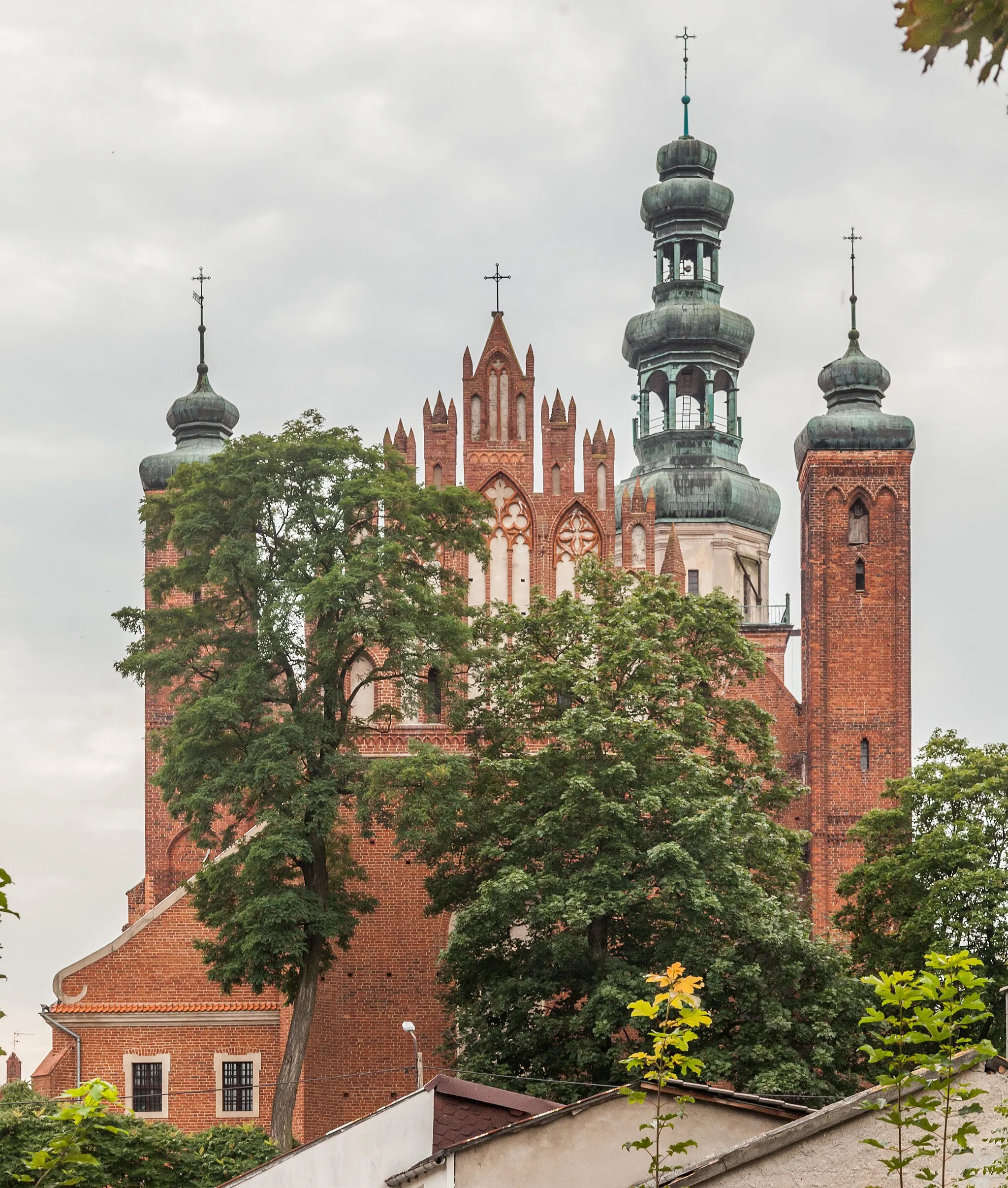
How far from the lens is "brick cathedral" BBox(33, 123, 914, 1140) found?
105 feet

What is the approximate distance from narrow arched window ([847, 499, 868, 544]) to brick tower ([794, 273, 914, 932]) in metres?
0.02

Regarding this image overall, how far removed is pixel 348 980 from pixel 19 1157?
12356 millimetres

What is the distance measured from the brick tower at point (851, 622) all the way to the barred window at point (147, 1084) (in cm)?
1299

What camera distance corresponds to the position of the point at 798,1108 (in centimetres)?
1358

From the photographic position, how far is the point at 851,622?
39.5 metres

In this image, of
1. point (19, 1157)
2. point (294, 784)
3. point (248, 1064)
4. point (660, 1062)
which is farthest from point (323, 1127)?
point (660, 1062)

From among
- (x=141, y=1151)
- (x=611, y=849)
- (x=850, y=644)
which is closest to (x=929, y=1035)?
(x=141, y=1151)

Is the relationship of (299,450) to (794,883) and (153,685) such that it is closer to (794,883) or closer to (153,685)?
(153,685)

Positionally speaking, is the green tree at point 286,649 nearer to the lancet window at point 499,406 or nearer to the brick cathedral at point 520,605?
the brick cathedral at point 520,605

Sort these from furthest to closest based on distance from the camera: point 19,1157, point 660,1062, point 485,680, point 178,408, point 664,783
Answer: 1. point 178,408
2. point 485,680
3. point 664,783
4. point 19,1157
5. point 660,1062

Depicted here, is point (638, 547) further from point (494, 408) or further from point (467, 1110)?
point (467, 1110)

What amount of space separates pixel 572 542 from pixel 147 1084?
40.4ft

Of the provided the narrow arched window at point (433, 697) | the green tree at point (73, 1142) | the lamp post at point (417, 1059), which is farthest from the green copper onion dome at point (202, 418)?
the green tree at point (73, 1142)

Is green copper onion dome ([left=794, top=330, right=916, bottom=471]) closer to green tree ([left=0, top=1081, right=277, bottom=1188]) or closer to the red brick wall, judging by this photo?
the red brick wall
